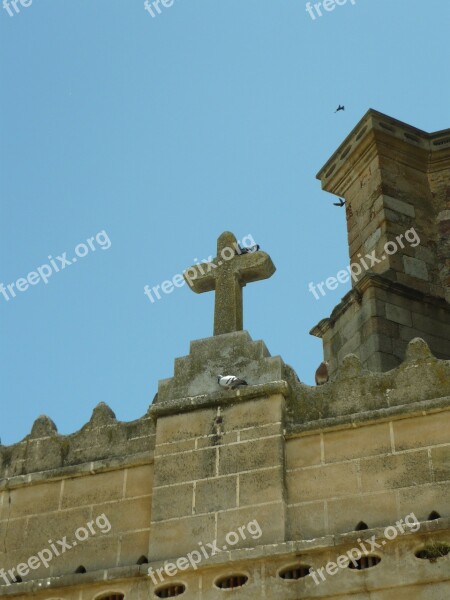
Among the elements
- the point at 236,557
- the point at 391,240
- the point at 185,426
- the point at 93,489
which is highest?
the point at 391,240

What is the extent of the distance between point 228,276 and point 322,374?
120 inches

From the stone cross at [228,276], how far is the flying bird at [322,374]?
2.70m

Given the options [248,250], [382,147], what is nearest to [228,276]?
[248,250]

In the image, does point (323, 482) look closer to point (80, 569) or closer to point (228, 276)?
point (80, 569)

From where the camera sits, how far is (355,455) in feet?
32.6

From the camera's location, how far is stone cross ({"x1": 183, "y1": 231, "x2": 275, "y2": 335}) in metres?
11.4

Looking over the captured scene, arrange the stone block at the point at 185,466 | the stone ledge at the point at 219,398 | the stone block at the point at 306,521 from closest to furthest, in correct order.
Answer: the stone block at the point at 306,521, the stone block at the point at 185,466, the stone ledge at the point at 219,398

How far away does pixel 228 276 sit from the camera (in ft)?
38.1

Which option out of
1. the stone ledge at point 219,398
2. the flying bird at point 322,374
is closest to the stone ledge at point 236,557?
the stone ledge at point 219,398

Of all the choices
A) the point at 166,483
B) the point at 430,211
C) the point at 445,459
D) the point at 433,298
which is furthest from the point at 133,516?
the point at 430,211

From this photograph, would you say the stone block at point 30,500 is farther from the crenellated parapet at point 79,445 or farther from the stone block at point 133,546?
the stone block at point 133,546

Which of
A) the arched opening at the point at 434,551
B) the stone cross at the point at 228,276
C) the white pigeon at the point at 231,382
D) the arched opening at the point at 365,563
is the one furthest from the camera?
the stone cross at the point at 228,276

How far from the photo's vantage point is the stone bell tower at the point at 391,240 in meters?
14.1

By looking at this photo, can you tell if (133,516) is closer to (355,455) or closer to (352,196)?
(355,455)
